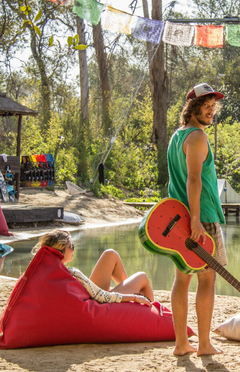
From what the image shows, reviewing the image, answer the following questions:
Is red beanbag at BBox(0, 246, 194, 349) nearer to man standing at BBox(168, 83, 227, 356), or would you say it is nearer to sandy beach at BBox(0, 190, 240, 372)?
sandy beach at BBox(0, 190, 240, 372)

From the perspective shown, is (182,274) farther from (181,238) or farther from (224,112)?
(224,112)

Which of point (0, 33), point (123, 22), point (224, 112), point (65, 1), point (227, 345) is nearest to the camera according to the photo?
point (227, 345)

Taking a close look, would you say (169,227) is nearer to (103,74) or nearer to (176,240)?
(176,240)

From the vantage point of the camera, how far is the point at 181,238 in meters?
2.94

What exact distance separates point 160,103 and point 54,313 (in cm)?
2056

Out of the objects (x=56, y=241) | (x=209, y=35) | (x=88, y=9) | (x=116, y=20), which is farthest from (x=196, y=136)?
(x=209, y=35)

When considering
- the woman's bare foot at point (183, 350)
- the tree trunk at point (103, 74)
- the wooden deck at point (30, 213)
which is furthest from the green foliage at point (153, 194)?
the woman's bare foot at point (183, 350)

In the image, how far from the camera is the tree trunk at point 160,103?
864 inches

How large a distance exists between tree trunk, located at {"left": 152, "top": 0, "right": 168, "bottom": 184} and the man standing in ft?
62.0

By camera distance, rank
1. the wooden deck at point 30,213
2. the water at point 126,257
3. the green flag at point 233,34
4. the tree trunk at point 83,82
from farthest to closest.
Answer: the tree trunk at point 83,82 → the green flag at point 233,34 → the wooden deck at point 30,213 → the water at point 126,257

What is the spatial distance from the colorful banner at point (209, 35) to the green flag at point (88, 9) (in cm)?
396

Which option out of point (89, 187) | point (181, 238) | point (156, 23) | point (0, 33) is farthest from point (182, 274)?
point (0, 33)

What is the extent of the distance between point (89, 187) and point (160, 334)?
48.9ft

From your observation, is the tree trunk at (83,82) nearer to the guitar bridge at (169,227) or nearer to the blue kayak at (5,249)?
the blue kayak at (5,249)
